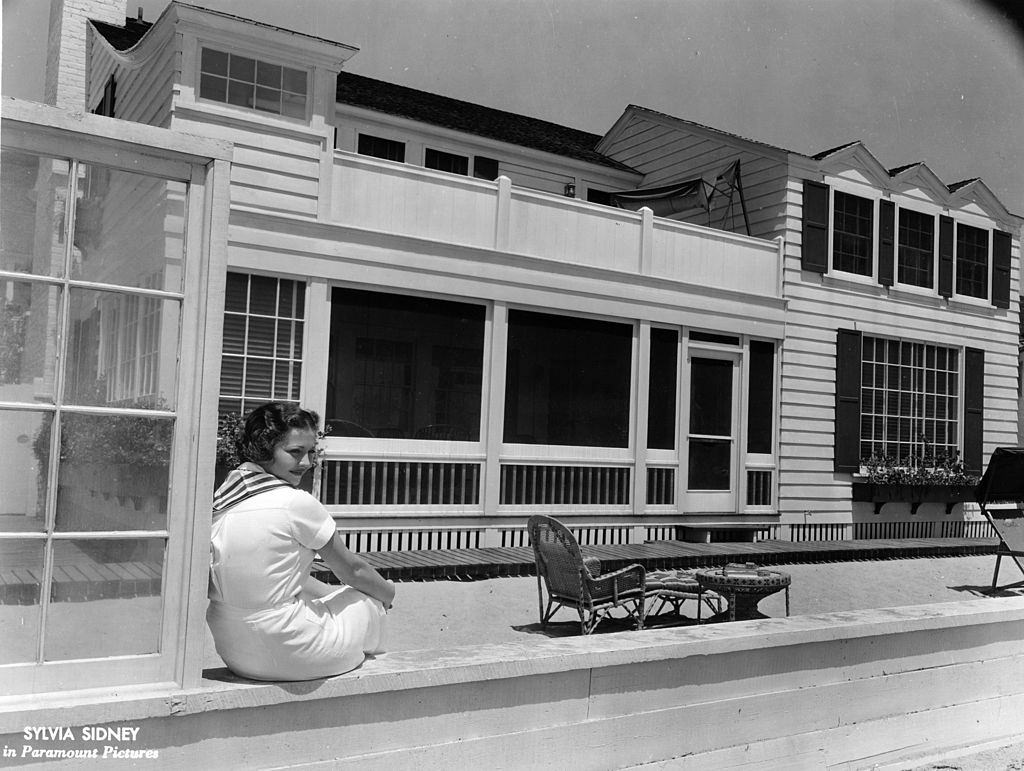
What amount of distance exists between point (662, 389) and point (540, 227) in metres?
2.78

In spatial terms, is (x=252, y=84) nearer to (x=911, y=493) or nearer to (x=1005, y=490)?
(x=1005, y=490)

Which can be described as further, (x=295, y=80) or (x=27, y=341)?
(x=295, y=80)

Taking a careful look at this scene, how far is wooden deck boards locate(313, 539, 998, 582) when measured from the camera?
9367 millimetres

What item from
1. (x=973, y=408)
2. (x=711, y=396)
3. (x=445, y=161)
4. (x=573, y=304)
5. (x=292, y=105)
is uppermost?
(x=445, y=161)

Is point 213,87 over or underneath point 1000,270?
over

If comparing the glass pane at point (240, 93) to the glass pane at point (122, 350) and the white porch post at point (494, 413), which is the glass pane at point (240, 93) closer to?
the white porch post at point (494, 413)

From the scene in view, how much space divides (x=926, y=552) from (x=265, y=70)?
10.6 meters

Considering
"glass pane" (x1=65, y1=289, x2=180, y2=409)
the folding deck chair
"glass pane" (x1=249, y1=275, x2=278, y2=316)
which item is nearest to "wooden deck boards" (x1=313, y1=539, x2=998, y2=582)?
the folding deck chair

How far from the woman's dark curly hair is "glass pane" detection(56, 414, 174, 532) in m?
0.32

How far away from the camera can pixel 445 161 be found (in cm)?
1488

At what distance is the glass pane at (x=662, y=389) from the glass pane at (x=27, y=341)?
10.5 m

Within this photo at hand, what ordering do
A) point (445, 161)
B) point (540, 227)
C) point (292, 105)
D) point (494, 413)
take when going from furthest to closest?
1. point (445, 161)
2. point (540, 227)
3. point (494, 413)
4. point (292, 105)

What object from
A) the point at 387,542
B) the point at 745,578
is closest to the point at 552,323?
the point at 387,542

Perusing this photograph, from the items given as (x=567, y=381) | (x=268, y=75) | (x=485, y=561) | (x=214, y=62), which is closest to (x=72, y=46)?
(x=214, y=62)
